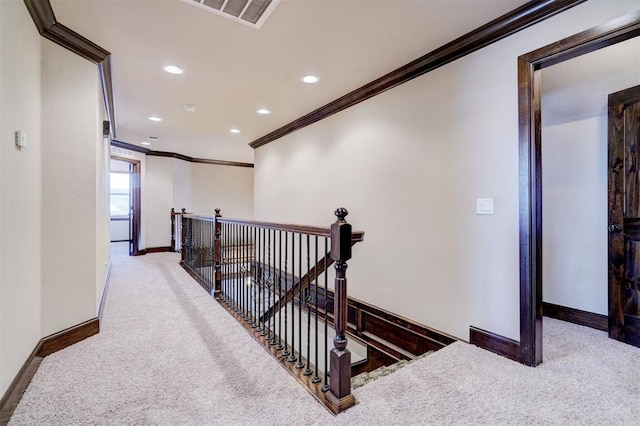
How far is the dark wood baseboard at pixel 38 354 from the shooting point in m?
1.48

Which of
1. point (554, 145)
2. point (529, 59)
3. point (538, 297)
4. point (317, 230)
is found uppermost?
point (529, 59)

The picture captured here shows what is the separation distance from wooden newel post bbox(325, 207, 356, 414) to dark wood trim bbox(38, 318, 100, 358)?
6.42ft

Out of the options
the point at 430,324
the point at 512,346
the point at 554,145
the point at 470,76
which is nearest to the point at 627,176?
the point at 554,145

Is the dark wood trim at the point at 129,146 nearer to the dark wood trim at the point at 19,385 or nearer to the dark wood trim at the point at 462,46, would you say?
the dark wood trim at the point at 462,46

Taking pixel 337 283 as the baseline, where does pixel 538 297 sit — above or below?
below

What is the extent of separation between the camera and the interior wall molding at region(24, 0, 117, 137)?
1896mm

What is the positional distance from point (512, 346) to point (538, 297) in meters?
0.38

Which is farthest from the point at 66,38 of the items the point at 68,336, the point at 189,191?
the point at 189,191

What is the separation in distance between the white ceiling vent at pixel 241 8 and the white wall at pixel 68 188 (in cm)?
115

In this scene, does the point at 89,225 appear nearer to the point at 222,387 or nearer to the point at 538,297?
the point at 222,387

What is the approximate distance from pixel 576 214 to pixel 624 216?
0.48m

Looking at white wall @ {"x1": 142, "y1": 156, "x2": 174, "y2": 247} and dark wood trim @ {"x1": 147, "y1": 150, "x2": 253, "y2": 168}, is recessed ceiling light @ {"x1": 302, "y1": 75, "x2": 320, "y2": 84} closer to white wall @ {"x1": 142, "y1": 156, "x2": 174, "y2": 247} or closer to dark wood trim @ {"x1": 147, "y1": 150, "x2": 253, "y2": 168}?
dark wood trim @ {"x1": 147, "y1": 150, "x2": 253, "y2": 168}

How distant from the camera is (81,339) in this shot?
2320 millimetres

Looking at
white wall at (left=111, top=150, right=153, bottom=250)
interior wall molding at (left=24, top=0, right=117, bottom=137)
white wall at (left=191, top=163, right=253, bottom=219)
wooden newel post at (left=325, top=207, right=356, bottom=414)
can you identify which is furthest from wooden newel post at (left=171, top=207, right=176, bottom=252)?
wooden newel post at (left=325, top=207, right=356, bottom=414)
